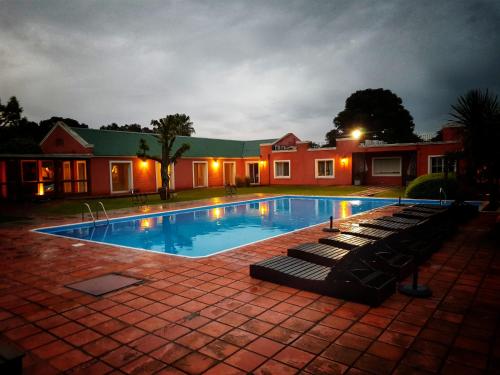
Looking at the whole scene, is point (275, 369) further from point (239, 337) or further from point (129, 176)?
point (129, 176)

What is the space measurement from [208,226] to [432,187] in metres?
12.2

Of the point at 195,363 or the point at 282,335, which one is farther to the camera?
the point at 282,335

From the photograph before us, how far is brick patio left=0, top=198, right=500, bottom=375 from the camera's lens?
2729mm

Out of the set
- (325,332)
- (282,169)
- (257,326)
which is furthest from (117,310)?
(282,169)

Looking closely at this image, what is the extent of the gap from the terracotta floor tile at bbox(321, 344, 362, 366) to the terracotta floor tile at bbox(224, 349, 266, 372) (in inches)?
23.1

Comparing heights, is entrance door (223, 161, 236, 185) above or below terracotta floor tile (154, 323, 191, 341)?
above

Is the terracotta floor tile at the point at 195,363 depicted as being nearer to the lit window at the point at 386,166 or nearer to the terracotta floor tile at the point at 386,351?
the terracotta floor tile at the point at 386,351

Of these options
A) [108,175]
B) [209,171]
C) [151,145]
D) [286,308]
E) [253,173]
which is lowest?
[286,308]

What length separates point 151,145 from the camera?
26.7 meters

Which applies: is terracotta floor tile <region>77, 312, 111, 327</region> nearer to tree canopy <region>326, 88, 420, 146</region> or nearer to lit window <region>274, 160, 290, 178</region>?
lit window <region>274, 160, 290, 178</region>

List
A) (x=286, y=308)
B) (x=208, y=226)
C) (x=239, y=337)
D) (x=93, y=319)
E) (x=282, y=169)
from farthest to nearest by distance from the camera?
(x=282, y=169) → (x=208, y=226) → (x=286, y=308) → (x=93, y=319) → (x=239, y=337)

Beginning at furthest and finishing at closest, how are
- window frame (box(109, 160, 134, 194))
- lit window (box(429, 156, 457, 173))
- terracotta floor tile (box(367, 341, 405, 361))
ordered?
1. lit window (box(429, 156, 457, 173))
2. window frame (box(109, 160, 134, 194))
3. terracotta floor tile (box(367, 341, 405, 361))

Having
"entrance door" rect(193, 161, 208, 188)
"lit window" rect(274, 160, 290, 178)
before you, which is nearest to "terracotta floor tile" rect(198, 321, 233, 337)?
"entrance door" rect(193, 161, 208, 188)

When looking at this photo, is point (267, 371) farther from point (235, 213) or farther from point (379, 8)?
point (379, 8)
